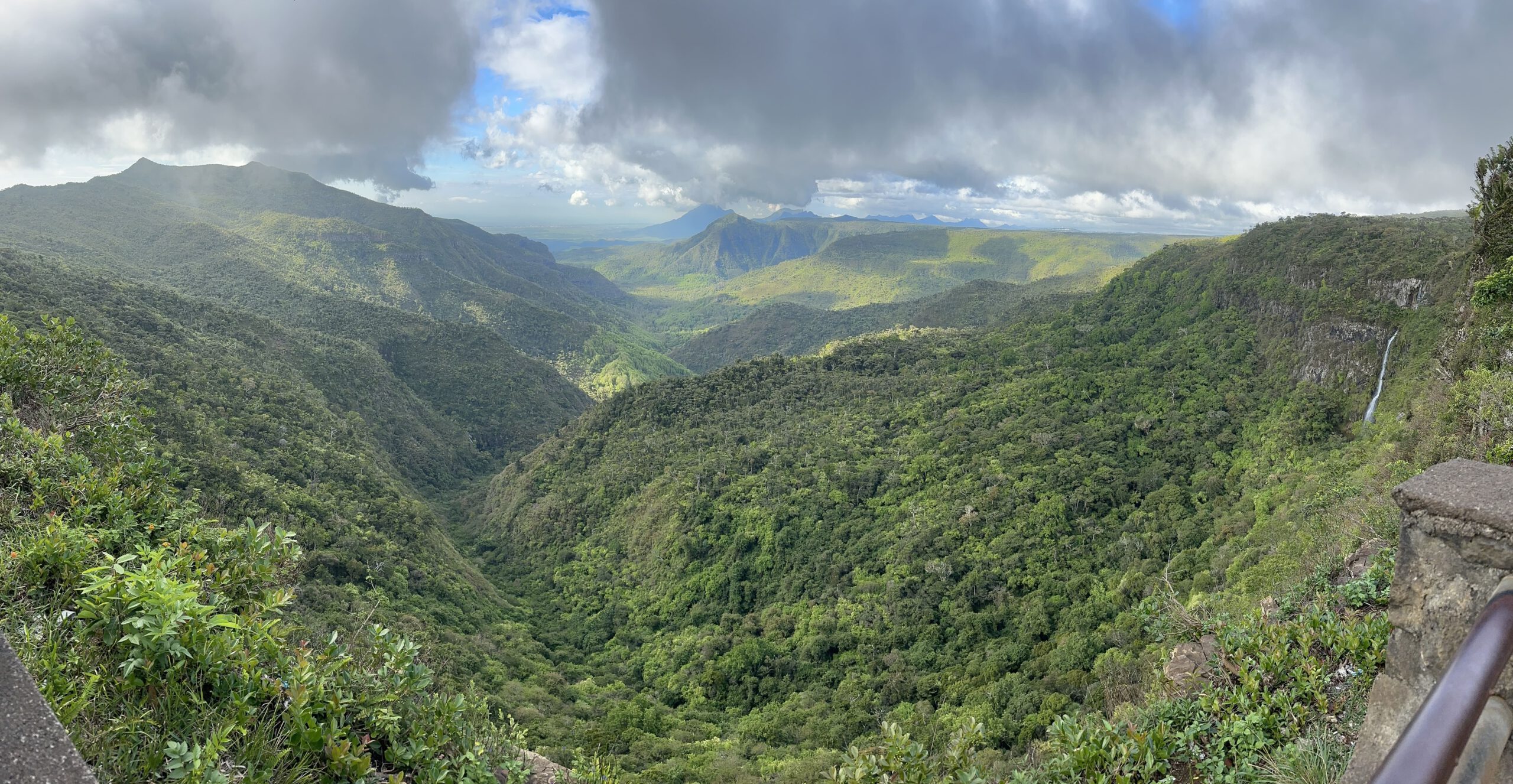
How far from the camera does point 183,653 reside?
3900mm

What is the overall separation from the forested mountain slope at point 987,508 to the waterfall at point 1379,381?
0.67 metres

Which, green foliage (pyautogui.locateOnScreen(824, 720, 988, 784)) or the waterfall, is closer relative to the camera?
green foliage (pyautogui.locateOnScreen(824, 720, 988, 784))

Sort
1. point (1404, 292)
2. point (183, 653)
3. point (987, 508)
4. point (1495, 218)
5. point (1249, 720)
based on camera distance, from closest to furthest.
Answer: point (183, 653) → point (1249, 720) → point (1495, 218) → point (1404, 292) → point (987, 508)

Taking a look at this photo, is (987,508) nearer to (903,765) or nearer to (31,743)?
(903,765)

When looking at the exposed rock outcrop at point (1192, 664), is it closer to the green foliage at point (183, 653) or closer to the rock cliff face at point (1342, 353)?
the green foliage at point (183, 653)

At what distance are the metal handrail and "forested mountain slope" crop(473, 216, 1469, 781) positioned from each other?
10643 millimetres

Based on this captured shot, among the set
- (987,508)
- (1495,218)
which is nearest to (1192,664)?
(1495,218)

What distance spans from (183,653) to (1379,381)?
2312 inches

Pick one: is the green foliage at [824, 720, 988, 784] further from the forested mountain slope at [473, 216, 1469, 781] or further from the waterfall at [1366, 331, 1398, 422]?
the waterfall at [1366, 331, 1398, 422]

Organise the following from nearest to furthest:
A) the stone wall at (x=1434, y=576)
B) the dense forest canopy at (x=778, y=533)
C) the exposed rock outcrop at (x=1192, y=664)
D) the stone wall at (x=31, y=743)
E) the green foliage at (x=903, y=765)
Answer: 1. the stone wall at (x=31, y=743)
2. the stone wall at (x=1434, y=576)
3. the dense forest canopy at (x=778, y=533)
4. the green foliage at (x=903, y=765)
5. the exposed rock outcrop at (x=1192, y=664)

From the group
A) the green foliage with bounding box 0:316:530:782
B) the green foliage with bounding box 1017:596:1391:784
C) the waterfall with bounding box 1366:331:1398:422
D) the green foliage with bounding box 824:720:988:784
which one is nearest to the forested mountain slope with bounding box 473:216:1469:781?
the waterfall with bounding box 1366:331:1398:422

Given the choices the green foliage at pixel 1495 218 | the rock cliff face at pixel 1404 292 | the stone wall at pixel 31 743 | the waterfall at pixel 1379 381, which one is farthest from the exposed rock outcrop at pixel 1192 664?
the rock cliff face at pixel 1404 292

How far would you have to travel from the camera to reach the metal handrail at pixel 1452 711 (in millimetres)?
1640

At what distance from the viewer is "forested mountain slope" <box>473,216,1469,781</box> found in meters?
30.7
